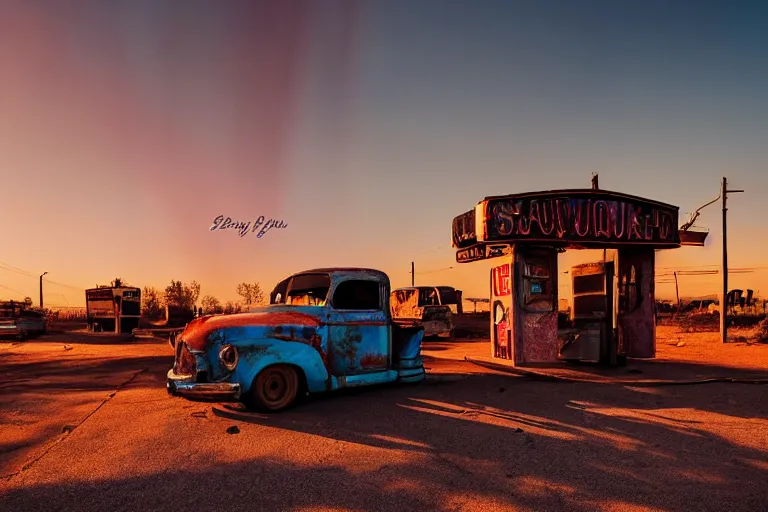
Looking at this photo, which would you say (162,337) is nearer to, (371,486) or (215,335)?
(215,335)

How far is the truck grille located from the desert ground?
2.12ft

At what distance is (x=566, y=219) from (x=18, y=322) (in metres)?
29.1

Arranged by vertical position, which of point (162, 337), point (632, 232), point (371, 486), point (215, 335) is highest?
point (632, 232)

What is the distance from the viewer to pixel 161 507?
4.13 m

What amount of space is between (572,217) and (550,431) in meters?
6.42

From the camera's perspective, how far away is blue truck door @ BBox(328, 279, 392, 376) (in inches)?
330

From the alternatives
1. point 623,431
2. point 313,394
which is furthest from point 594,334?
point 313,394

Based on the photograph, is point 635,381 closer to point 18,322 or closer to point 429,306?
point 429,306

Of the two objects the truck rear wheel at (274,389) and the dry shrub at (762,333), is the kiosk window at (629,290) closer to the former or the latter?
the truck rear wheel at (274,389)

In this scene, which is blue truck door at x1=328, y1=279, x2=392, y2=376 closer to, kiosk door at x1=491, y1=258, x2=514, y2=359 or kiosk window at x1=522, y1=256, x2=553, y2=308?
kiosk door at x1=491, y1=258, x2=514, y2=359

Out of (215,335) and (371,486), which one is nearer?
(371,486)

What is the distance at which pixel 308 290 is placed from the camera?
357 inches

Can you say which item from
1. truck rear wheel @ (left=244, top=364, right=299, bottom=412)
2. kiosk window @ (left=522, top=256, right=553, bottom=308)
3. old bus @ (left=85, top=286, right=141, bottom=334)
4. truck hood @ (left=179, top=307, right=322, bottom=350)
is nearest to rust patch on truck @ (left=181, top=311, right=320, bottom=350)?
truck hood @ (left=179, top=307, right=322, bottom=350)

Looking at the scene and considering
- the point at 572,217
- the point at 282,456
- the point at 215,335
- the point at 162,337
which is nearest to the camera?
the point at 282,456
